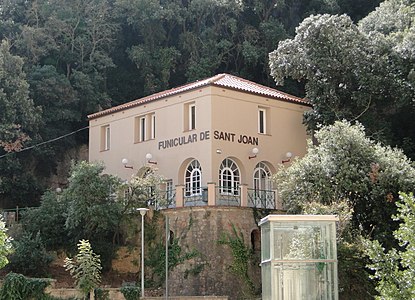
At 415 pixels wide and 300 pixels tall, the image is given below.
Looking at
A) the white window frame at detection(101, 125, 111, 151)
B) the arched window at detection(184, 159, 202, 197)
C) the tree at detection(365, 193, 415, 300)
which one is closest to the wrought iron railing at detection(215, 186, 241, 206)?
the arched window at detection(184, 159, 202, 197)

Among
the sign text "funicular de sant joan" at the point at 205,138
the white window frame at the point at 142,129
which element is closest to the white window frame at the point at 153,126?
the white window frame at the point at 142,129

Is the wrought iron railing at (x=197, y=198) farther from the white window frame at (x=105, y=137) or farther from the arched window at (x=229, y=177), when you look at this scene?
the white window frame at (x=105, y=137)

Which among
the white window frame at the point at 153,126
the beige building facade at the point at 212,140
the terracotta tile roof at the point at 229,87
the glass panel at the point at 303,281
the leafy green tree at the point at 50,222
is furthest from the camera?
the white window frame at the point at 153,126

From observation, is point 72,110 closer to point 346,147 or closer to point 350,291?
point 346,147

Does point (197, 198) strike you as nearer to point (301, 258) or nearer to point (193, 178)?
point (193, 178)

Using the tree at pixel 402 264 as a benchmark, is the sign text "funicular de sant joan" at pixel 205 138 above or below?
above

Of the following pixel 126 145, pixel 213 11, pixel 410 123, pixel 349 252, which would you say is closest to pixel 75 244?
pixel 126 145

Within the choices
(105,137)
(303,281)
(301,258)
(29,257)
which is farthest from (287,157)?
(303,281)

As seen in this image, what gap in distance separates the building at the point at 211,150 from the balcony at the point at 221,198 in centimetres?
4

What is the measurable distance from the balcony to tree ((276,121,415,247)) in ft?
9.66

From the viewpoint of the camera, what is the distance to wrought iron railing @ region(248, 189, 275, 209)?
34.8 metres

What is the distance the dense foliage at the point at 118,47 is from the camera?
4538 centimetres

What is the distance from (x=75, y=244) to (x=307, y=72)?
13315 mm

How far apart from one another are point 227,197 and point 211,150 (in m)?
2.20
